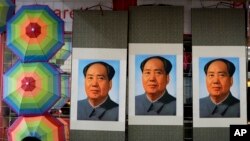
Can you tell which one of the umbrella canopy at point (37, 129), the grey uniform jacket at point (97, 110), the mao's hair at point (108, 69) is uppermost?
the mao's hair at point (108, 69)

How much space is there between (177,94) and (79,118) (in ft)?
4.00

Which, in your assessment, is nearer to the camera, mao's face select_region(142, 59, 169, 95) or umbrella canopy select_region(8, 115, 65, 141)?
umbrella canopy select_region(8, 115, 65, 141)

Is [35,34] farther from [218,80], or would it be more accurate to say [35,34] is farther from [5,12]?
[218,80]

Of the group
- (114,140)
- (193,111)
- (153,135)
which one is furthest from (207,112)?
(114,140)

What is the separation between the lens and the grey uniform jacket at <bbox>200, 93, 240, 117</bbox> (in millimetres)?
4664

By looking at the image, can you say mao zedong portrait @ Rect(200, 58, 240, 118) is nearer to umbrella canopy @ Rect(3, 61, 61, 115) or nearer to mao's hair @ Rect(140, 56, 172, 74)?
mao's hair @ Rect(140, 56, 172, 74)

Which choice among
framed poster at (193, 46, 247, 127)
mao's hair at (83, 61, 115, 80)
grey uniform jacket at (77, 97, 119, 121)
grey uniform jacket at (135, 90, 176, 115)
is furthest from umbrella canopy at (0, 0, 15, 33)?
framed poster at (193, 46, 247, 127)

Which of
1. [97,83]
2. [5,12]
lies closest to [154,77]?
[97,83]

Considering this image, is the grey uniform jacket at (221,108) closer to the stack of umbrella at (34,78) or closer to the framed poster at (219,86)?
the framed poster at (219,86)

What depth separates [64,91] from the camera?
4879mm

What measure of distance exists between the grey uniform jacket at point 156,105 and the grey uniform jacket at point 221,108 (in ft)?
1.17

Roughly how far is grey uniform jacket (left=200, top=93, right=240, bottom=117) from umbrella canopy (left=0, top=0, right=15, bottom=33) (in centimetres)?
256

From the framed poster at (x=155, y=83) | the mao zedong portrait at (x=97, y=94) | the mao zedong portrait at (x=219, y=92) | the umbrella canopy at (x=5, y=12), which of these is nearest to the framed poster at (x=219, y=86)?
the mao zedong portrait at (x=219, y=92)

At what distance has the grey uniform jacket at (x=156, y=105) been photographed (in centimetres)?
470
